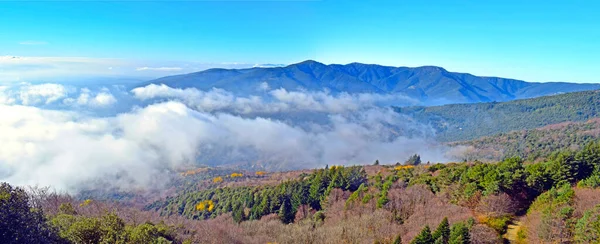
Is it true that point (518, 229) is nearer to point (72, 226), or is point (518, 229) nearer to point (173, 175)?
point (72, 226)

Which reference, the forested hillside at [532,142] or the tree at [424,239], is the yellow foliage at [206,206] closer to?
the tree at [424,239]

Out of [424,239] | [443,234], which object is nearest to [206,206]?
[424,239]

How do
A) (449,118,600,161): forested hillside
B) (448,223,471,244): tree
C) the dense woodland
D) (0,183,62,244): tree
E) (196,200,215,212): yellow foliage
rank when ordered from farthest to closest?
(449,118,600,161): forested hillside
(196,200,215,212): yellow foliage
(448,223,471,244): tree
the dense woodland
(0,183,62,244): tree

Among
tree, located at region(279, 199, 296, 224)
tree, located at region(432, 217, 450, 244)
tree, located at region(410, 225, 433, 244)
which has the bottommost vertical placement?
tree, located at region(279, 199, 296, 224)

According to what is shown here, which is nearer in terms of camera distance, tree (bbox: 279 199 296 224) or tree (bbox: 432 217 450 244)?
tree (bbox: 432 217 450 244)

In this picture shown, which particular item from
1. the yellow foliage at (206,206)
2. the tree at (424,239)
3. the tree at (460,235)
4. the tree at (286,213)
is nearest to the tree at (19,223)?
the tree at (424,239)

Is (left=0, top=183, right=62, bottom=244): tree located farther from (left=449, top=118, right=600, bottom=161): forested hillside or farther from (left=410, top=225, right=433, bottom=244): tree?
(left=449, top=118, right=600, bottom=161): forested hillside

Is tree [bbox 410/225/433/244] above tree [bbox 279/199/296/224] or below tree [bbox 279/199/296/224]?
above

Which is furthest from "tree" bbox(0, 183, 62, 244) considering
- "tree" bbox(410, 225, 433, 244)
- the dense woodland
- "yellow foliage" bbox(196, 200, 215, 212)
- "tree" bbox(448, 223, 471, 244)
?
"yellow foliage" bbox(196, 200, 215, 212)
